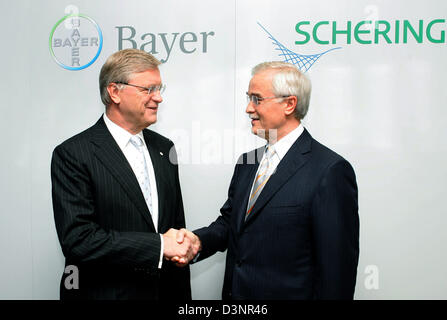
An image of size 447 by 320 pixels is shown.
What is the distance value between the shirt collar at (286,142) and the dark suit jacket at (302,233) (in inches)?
1.6

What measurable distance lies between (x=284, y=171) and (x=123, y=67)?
880 millimetres

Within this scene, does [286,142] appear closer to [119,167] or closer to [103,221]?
[119,167]

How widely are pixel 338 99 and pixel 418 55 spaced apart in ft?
1.71

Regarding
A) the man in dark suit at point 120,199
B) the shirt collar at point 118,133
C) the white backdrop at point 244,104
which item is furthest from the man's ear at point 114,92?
the white backdrop at point 244,104

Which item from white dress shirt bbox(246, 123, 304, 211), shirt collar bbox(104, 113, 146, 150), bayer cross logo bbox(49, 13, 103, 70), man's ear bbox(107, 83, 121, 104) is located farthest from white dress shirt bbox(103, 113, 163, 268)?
bayer cross logo bbox(49, 13, 103, 70)

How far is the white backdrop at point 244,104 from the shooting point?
225cm

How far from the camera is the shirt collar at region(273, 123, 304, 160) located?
169 centimetres

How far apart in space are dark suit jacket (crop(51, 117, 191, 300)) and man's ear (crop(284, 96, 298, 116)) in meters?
0.69

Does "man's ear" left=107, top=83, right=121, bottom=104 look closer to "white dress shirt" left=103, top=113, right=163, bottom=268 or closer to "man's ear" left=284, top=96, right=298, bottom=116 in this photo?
"white dress shirt" left=103, top=113, right=163, bottom=268

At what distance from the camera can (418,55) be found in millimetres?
2240

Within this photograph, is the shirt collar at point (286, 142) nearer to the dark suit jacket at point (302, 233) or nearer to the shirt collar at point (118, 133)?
the dark suit jacket at point (302, 233)
